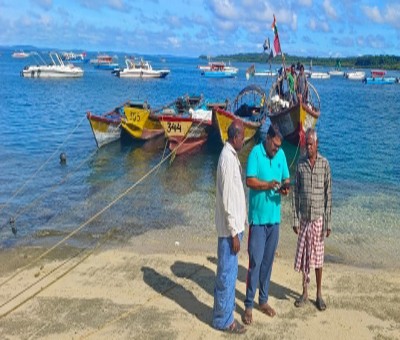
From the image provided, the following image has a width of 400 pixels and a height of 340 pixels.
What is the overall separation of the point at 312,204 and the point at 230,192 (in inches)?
48.0

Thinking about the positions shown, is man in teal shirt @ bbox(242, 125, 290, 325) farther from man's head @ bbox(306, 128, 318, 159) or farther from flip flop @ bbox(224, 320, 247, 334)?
Answer: man's head @ bbox(306, 128, 318, 159)

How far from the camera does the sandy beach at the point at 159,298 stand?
5285 mm

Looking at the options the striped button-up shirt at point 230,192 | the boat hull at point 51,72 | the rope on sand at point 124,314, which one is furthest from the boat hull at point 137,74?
the striped button-up shirt at point 230,192

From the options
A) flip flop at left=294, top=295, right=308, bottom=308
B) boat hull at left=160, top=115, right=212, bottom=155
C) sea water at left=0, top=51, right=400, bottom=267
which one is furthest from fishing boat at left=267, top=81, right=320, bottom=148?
flip flop at left=294, top=295, right=308, bottom=308

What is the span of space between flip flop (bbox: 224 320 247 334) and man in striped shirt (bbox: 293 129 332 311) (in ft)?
3.56

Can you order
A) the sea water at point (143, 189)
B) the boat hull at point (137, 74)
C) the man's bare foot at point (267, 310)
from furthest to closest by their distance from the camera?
the boat hull at point (137, 74), the sea water at point (143, 189), the man's bare foot at point (267, 310)

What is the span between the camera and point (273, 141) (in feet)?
16.4

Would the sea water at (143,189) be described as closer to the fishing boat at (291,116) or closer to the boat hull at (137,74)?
the fishing boat at (291,116)

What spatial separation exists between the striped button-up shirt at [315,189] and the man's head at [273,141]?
0.60 m

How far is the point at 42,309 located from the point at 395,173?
44.6ft

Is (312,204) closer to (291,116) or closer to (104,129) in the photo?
(291,116)

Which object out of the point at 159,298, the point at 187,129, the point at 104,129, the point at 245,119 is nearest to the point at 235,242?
the point at 159,298

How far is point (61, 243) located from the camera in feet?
29.2

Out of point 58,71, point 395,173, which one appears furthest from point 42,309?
point 58,71
